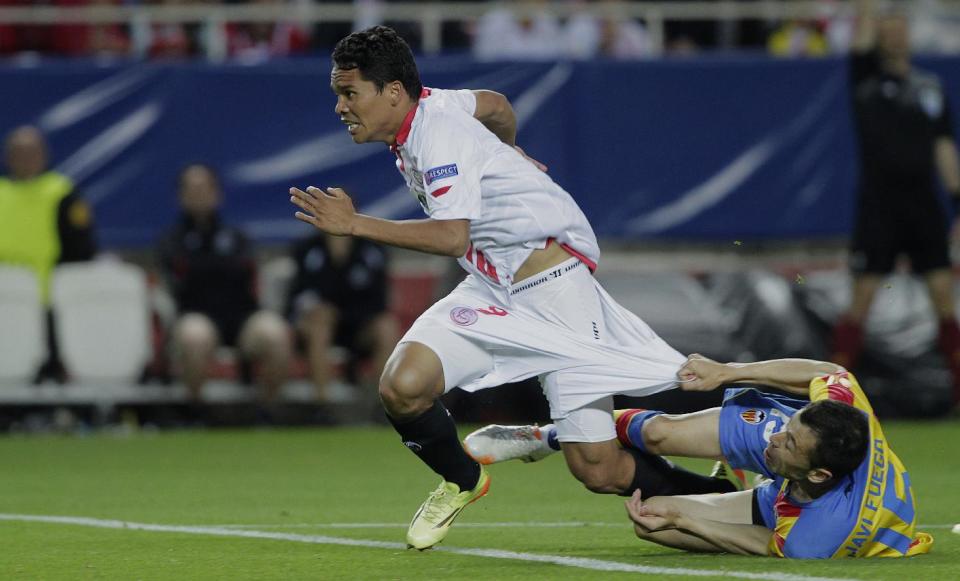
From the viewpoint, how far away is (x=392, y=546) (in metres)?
6.86

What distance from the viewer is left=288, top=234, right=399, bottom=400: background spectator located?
42.9 feet

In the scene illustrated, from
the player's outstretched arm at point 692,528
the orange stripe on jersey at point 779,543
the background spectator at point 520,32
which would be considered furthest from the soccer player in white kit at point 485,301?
the background spectator at point 520,32

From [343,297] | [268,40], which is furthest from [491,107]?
[268,40]

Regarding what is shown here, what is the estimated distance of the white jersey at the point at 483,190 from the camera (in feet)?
21.2

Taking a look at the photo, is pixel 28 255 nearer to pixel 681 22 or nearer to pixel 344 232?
pixel 681 22

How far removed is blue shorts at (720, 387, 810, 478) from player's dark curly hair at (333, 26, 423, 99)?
171 cm

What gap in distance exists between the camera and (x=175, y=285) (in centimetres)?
1330

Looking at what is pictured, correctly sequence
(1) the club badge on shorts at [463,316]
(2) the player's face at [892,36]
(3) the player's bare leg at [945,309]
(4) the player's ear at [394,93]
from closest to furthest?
(4) the player's ear at [394,93]
(1) the club badge on shorts at [463,316]
(2) the player's face at [892,36]
(3) the player's bare leg at [945,309]

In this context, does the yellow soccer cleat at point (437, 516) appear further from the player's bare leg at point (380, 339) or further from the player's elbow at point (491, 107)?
the player's bare leg at point (380, 339)

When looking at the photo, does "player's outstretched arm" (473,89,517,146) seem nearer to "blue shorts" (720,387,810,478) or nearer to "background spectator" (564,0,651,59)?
"blue shorts" (720,387,810,478)

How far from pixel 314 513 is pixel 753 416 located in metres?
2.52

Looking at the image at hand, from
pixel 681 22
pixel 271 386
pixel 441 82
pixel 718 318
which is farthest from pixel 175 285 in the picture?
pixel 681 22

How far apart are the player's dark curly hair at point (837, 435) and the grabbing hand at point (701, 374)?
0.47m

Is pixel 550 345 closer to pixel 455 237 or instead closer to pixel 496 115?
pixel 455 237
